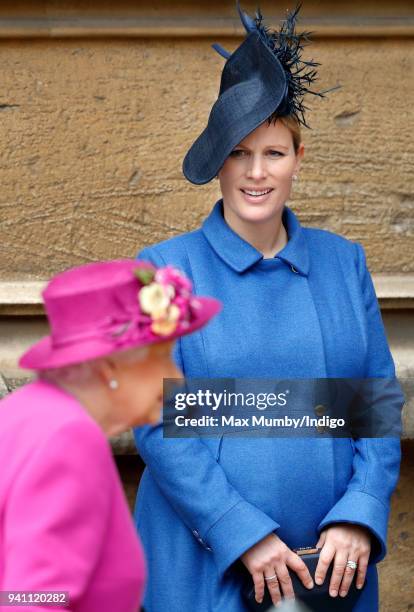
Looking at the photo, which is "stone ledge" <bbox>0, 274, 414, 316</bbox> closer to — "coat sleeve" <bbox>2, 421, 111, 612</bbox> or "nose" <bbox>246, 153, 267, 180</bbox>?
"nose" <bbox>246, 153, 267, 180</bbox>

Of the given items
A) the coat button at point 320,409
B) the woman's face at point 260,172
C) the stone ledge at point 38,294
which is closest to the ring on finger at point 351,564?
the coat button at point 320,409

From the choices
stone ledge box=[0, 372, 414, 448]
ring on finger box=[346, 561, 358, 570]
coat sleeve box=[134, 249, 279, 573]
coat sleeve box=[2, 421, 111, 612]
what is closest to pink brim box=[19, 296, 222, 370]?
coat sleeve box=[2, 421, 111, 612]

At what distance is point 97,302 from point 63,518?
1.09ft

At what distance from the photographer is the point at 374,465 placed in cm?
279

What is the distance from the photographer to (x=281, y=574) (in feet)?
8.61

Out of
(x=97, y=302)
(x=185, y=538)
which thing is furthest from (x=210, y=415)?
(x=97, y=302)

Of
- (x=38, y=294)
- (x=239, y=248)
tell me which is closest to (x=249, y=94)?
(x=239, y=248)

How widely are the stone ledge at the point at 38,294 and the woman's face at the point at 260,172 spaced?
41.5 inches

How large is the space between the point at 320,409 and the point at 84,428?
112cm

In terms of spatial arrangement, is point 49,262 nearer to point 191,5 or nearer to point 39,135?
point 39,135

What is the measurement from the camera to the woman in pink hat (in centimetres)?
171

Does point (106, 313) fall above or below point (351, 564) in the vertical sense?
above

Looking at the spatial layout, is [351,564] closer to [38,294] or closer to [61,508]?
[61,508]

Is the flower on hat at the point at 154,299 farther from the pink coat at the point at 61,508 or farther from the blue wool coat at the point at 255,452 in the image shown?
the blue wool coat at the point at 255,452
